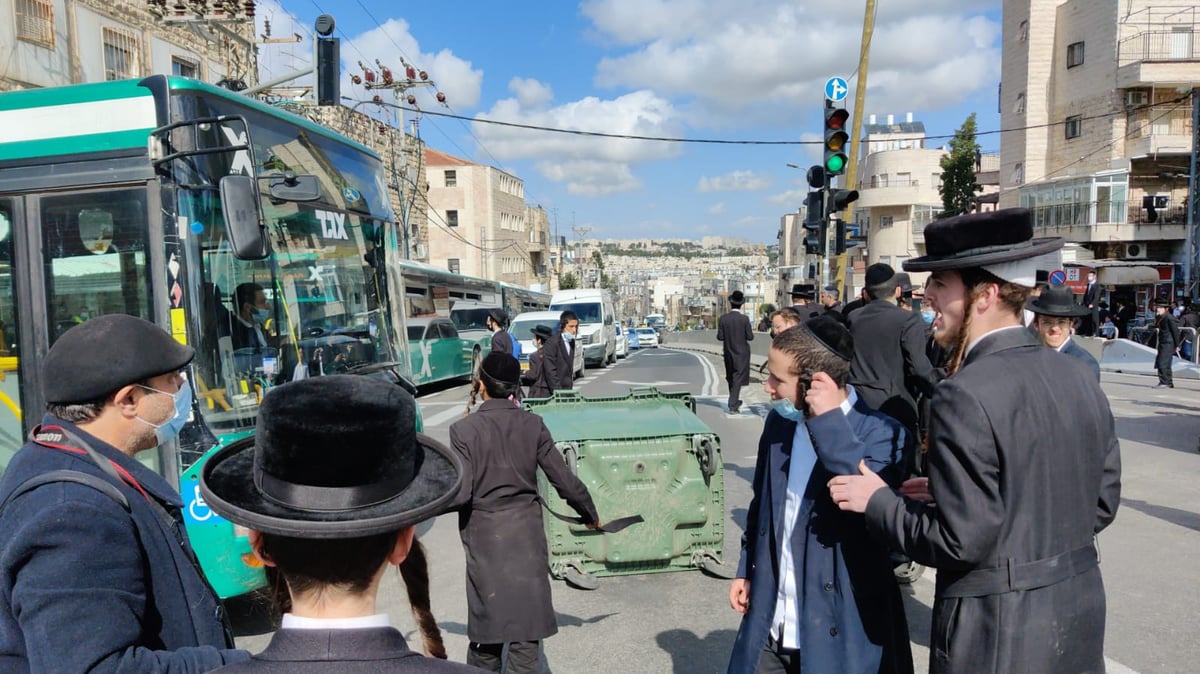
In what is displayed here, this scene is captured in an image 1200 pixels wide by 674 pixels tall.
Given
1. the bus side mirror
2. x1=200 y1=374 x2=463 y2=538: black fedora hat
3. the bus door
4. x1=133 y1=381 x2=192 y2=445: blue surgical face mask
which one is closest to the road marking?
the bus door

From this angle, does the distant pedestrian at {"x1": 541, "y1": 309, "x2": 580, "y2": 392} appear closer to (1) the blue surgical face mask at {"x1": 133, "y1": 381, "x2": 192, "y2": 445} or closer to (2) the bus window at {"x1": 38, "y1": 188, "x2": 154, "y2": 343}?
(2) the bus window at {"x1": 38, "y1": 188, "x2": 154, "y2": 343}

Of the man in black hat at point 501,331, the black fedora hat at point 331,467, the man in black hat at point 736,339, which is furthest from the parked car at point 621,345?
the black fedora hat at point 331,467

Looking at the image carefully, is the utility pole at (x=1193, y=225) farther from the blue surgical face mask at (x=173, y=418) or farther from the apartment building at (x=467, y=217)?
the apartment building at (x=467, y=217)

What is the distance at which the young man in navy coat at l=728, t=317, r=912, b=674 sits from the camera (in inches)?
104

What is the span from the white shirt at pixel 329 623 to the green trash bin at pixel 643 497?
4.16 m

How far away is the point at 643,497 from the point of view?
561 centimetres

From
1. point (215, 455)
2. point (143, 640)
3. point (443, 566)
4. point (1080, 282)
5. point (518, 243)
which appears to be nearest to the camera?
point (215, 455)

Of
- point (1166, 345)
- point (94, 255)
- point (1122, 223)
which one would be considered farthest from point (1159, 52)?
point (94, 255)

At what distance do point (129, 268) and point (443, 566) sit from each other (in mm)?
3226

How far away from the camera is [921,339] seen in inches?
233

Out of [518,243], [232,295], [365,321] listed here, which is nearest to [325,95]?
[365,321]

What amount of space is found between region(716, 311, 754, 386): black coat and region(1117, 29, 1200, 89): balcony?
31423 mm

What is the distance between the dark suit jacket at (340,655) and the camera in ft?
4.05

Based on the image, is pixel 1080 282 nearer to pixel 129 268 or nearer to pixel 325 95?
pixel 325 95
